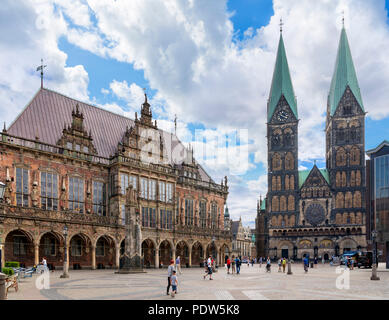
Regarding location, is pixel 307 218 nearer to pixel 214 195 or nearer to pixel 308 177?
pixel 308 177

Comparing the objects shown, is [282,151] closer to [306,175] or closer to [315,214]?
[306,175]

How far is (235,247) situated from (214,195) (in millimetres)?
80790

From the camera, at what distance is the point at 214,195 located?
59844mm

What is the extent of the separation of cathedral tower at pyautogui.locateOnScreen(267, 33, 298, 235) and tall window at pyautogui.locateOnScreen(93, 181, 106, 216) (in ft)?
183

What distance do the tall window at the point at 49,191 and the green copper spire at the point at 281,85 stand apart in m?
67.3

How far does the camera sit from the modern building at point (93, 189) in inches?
1412

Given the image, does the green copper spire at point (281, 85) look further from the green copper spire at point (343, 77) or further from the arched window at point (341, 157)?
the arched window at point (341, 157)

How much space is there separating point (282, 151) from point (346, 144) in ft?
46.2

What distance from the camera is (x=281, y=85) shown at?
98188mm

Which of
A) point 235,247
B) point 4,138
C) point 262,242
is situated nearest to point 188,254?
point 4,138

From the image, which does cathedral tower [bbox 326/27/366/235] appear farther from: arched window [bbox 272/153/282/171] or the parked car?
the parked car

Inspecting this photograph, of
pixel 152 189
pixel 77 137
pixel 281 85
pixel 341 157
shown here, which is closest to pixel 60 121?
pixel 77 137

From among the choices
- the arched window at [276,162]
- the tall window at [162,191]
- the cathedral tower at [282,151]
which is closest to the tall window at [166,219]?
the tall window at [162,191]

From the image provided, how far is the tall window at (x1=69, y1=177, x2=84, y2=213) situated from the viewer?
4053cm
